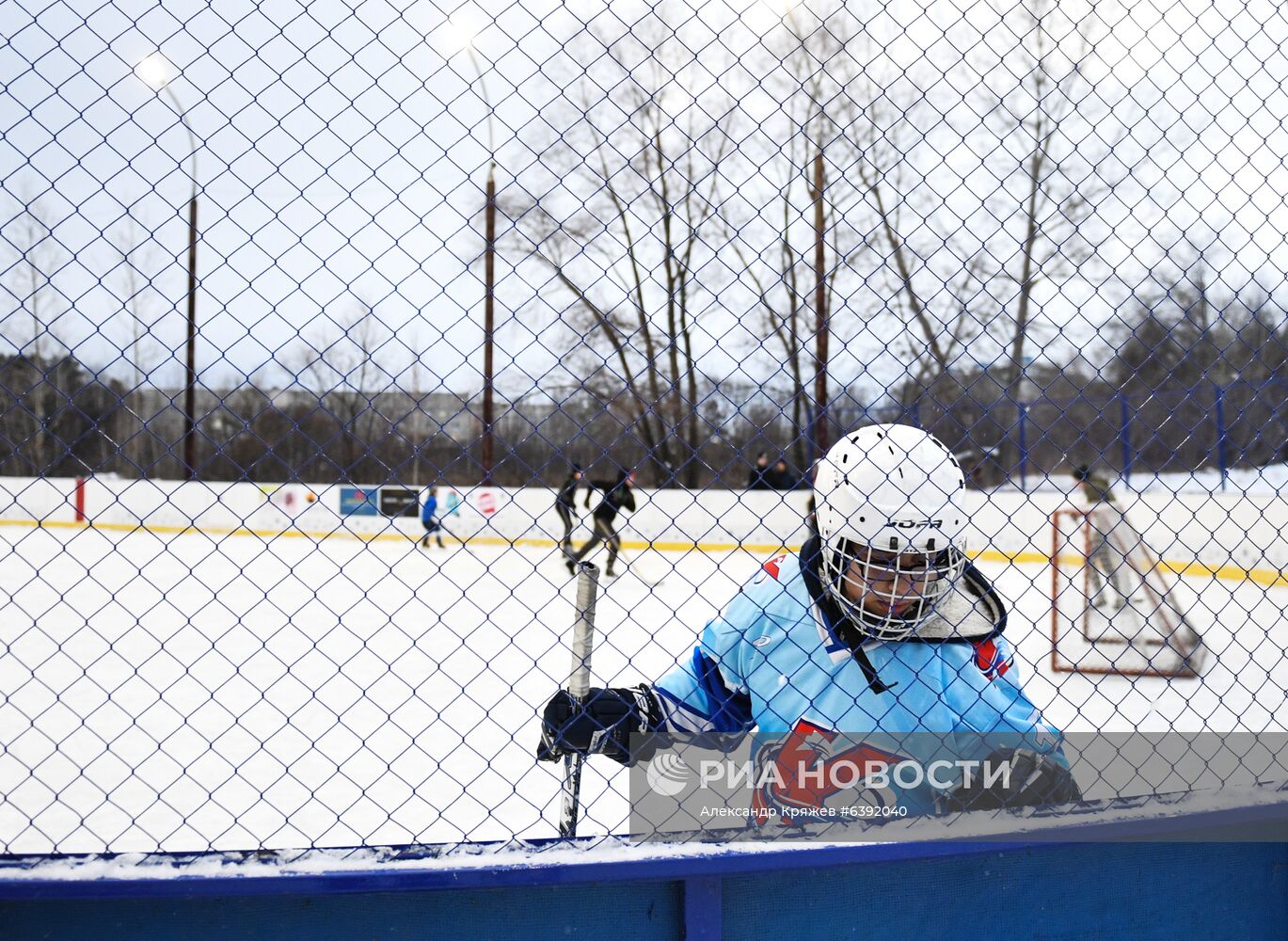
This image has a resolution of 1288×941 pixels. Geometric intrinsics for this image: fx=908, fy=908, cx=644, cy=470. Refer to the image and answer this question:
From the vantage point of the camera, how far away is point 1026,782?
62.1 inches

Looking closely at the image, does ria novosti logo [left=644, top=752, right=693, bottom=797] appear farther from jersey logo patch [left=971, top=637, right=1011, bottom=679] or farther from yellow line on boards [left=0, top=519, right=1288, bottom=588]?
yellow line on boards [left=0, top=519, right=1288, bottom=588]

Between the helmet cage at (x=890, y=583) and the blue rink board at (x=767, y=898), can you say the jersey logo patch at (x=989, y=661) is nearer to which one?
the helmet cage at (x=890, y=583)

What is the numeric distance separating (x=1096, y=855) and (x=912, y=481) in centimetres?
75

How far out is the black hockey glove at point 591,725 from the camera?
159cm

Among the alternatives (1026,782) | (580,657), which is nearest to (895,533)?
(1026,782)

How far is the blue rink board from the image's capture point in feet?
4.49

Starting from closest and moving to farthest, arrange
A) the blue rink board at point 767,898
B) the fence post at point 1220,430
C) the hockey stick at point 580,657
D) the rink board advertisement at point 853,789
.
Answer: the blue rink board at point 767,898
the rink board advertisement at point 853,789
the hockey stick at point 580,657
the fence post at point 1220,430

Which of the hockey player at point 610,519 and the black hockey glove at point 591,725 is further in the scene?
the hockey player at point 610,519

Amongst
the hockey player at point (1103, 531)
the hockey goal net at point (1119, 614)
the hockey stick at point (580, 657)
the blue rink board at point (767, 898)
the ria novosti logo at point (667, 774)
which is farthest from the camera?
the hockey player at point (1103, 531)

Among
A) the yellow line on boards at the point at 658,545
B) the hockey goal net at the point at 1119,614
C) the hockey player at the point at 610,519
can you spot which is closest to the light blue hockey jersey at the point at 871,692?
the hockey goal net at the point at 1119,614

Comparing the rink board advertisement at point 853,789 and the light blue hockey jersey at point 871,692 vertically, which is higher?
the light blue hockey jersey at point 871,692

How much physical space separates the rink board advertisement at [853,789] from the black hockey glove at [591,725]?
0.05 m

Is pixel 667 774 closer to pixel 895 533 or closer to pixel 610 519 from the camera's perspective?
pixel 895 533

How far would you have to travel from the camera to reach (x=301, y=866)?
136 centimetres
